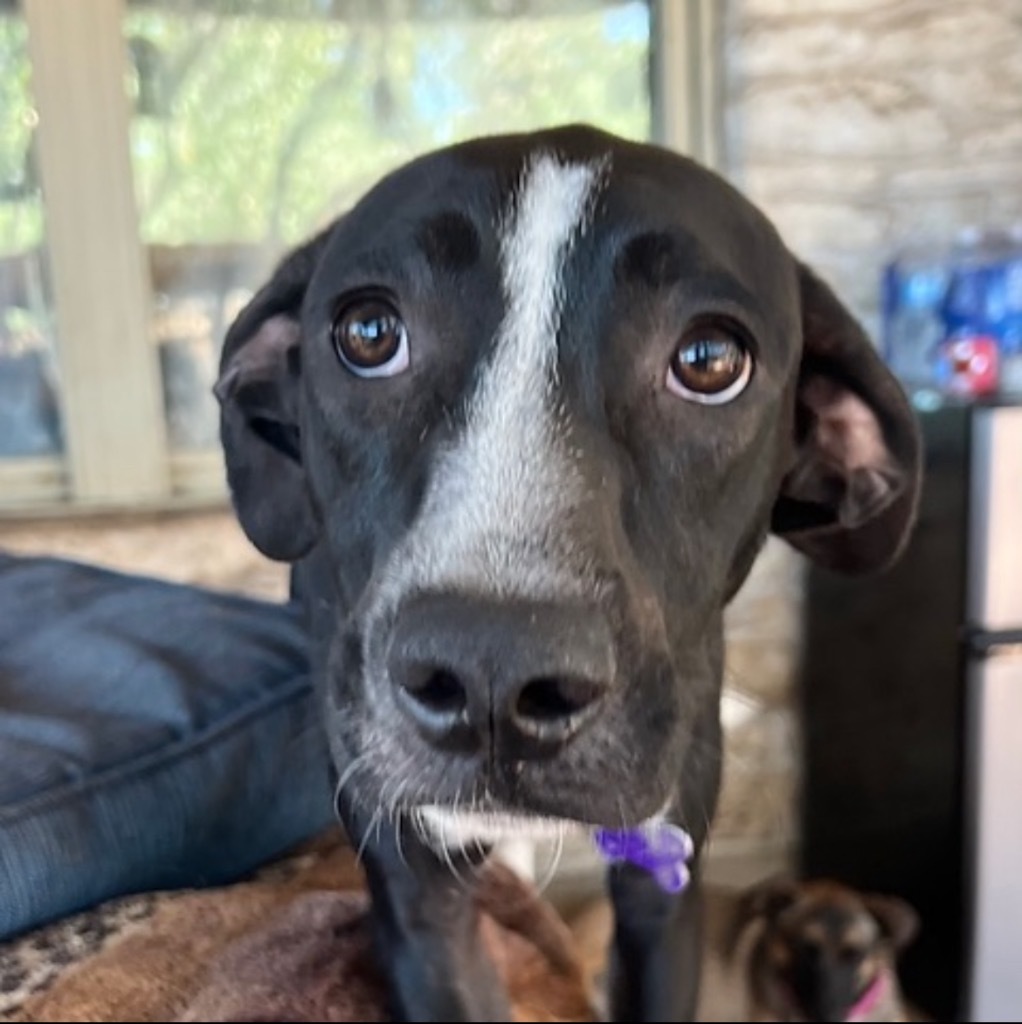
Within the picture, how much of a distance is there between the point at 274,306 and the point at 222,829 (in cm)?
41

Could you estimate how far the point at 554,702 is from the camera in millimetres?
729

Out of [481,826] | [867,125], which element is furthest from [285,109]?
[481,826]

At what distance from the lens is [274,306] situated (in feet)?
3.52

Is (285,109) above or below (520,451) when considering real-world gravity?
above

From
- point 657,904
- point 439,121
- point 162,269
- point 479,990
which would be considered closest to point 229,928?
point 479,990

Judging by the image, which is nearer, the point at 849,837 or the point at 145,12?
the point at 145,12

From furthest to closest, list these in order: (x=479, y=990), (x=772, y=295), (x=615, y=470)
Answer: (x=479, y=990) < (x=772, y=295) < (x=615, y=470)

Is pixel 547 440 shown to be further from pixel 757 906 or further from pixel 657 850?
pixel 757 906

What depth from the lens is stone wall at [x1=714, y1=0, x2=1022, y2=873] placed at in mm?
2115

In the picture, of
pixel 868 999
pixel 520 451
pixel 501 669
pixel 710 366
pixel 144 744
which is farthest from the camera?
pixel 868 999

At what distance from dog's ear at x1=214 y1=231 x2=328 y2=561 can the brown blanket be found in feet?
0.90

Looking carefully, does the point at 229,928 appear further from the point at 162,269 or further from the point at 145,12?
the point at 145,12

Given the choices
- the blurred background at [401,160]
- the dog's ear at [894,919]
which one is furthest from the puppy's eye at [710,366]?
the dog's ear at [894,919]

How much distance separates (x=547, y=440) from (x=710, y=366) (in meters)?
0.16
